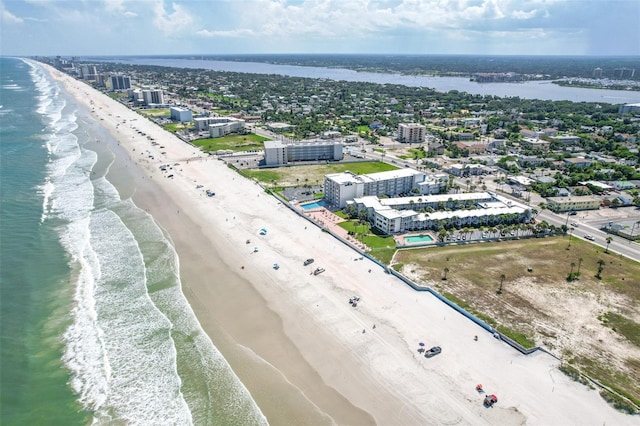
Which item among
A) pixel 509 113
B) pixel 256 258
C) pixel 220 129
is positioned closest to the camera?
pixel 256 258

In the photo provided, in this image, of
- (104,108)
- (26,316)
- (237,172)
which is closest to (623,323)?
(26,316)

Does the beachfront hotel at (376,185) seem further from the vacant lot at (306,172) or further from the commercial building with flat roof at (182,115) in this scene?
the commercial building with flat roof at (182,115)

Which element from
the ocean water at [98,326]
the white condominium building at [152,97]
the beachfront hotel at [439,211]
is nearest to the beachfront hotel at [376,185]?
the beachfront hotel at [439,211]

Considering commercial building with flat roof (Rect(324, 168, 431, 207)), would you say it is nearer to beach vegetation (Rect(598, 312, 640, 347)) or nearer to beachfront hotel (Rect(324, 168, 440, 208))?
beachfront hotel (Rect(324, 168, 440, 208))

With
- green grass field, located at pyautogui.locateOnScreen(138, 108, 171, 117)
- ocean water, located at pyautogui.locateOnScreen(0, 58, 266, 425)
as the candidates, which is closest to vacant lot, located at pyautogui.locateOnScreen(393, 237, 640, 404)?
ocean water, located at pyautogui.locateOnScreen(0, 58, 266, 425)

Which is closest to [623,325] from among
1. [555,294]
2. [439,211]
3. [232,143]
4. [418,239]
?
[555,294]

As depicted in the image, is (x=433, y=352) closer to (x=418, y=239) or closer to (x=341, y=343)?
(x=341, y=343)

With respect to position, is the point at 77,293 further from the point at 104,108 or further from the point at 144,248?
the point at 104,108
